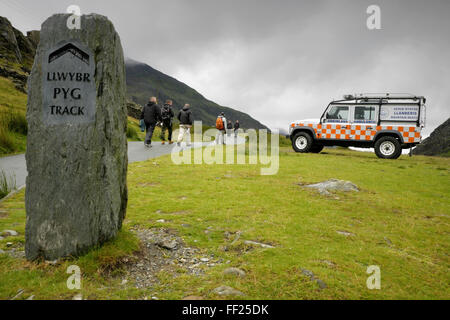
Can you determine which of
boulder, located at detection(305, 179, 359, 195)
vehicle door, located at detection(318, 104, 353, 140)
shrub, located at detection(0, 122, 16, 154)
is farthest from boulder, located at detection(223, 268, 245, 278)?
vehicle door, located at detection(318, 104, 353, 140)

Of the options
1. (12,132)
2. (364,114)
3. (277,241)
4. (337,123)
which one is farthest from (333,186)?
(12,132)

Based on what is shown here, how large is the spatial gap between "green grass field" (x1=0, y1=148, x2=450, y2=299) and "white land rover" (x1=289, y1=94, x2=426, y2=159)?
26.0ft

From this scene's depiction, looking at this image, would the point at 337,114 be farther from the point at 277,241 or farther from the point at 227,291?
the point at 227,291

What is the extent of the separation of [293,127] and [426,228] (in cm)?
1300

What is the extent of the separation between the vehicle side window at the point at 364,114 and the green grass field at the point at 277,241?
8.30 m

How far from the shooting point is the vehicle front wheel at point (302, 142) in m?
16.9

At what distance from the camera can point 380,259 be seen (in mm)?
3479

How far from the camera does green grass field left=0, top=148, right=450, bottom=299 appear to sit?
2799 mm

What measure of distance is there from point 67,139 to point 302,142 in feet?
50.8

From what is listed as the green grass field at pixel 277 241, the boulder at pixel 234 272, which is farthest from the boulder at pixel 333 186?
the boulder at pixel 234 272

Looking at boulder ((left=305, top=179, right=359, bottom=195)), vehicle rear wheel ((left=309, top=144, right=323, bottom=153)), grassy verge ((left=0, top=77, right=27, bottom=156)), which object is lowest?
boulder ((left=305, top=179, right=359, bottom=195))

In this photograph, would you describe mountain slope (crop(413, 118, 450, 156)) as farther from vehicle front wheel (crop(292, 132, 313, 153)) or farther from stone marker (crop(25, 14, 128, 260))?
stone marker (crop(25, 14, 128, 260))

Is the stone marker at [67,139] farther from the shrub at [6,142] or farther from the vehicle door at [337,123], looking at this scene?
the vehicle door at [337,123]

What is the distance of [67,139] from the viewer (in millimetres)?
3197
